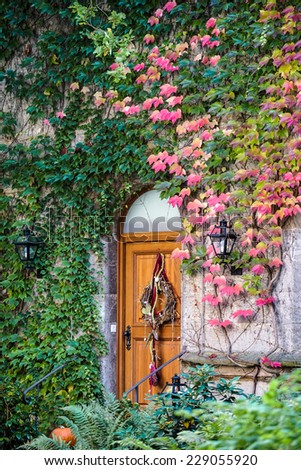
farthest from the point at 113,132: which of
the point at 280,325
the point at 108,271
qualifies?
the point at 280,325

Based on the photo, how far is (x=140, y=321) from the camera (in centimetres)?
802

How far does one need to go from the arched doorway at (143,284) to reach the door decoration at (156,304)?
21 millimetres

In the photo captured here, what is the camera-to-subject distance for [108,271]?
26.3ft

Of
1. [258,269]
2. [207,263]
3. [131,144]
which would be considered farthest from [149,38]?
[258,269]

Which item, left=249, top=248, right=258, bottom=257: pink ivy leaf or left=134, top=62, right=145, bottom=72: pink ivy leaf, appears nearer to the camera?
left=249, top=248, right=258, bottom=257: pink ivy leaf

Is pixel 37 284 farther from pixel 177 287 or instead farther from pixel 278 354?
pixel 278 354

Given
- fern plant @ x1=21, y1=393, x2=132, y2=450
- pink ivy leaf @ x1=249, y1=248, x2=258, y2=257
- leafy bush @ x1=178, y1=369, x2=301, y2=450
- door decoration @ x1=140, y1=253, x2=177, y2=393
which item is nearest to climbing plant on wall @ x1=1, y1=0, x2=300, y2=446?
pink ivy leaf @ x1=249, y1=248, x2=258, y2=257

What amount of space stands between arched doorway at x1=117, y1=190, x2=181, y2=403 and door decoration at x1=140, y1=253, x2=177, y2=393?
21 mm

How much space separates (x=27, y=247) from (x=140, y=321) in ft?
4.76

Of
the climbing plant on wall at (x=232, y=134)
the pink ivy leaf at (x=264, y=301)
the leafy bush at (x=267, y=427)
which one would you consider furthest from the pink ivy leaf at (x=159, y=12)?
the leafy bush at (x=267, y=427)

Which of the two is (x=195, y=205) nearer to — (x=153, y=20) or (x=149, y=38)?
(x=149, y=38)

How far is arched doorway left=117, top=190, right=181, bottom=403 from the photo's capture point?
780 cm

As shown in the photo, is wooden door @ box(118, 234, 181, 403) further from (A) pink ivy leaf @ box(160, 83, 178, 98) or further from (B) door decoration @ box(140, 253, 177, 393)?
(A) pink ivy leaf @ box(160, 83, 178, 98)

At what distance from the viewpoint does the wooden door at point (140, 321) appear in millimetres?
7785
